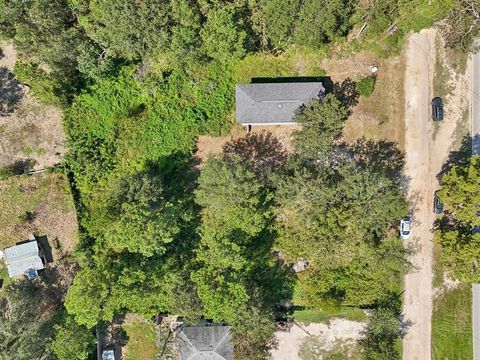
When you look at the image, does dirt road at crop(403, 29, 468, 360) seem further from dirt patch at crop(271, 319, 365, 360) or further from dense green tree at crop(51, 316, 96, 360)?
dense green tree at crop(51, 316, 96, 360)

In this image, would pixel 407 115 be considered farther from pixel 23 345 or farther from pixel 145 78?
pixel 23 345

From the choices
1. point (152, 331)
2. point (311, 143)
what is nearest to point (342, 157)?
point (311, 143)

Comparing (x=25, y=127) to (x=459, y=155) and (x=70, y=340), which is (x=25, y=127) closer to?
(x=70, y=340)

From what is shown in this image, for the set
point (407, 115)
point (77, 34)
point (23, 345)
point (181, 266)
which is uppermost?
point (77, 34)

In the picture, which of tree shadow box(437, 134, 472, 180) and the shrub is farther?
tree shadow box(437, 134, 472, 180)

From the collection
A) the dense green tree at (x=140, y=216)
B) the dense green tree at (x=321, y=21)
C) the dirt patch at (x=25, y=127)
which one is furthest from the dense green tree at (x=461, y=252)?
the dirt patch at (x=25, y=127)

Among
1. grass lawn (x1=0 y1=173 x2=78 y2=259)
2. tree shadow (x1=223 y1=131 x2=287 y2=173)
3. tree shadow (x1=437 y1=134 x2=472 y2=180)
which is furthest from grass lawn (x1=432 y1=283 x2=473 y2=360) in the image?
grass lawn (x1=0 y1=173 x2=78 y2=259)
